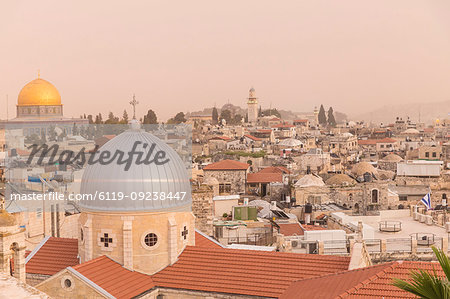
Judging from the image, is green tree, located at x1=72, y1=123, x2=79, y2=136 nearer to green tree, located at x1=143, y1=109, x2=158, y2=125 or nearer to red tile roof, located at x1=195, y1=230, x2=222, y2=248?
green tree, located at x1=143, y1=109, x2=158, y2=125

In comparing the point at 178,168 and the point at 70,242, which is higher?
the point at 178,168

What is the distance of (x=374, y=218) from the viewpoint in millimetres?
28000

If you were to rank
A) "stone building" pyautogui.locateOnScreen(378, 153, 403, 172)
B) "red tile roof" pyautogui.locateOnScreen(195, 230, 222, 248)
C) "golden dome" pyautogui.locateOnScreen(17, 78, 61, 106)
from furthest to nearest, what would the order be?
"golden dome" pyautogui.locateOnScreen(17, 78, 61, 106) → "stone building" pyautogui.locateOnScreen(378, 153, 403, 172) → "red tile roof" pyautogui.locateOnScreen(195, 230, 222, 248)


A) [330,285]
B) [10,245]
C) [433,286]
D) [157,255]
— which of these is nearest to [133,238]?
[157,255]

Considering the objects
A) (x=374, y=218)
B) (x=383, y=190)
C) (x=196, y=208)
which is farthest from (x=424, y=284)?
(x=383, y=190)

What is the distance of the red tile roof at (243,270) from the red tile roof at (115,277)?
0.51 m

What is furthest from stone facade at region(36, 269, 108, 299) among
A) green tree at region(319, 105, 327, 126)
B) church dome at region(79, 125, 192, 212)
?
green tree at region(319, 105, 327, 126)

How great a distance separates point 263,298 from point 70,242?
23.7ft

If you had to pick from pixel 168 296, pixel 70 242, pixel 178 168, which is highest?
pixel 178 168

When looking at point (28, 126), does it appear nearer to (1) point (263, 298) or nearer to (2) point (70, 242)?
(2) point (70, 242)

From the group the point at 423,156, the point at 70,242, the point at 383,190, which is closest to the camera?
the point at 70,242

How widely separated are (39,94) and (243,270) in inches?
2746

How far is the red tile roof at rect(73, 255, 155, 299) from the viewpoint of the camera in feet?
48.5

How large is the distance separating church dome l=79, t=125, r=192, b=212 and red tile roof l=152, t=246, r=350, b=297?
177 centimetres
